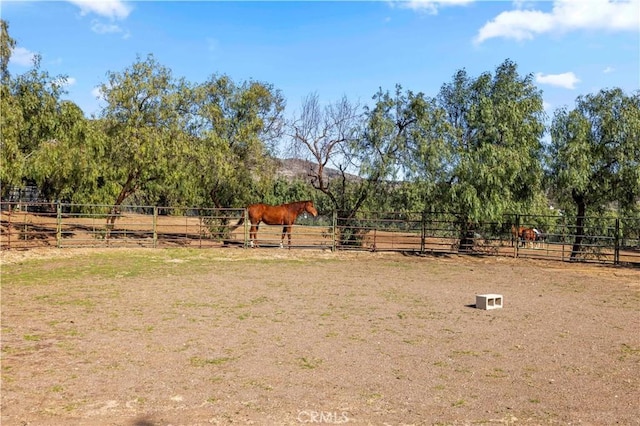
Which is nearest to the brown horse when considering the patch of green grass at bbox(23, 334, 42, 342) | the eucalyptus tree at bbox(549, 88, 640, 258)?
the eucalyptus tree at bbox(549, 88, 640, 258)

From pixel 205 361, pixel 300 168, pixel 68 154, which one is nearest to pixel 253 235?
pixel 300 168

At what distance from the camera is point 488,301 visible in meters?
8.10

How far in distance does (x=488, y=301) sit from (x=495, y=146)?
9.40 meters

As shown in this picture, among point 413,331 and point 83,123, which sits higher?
point 83,123

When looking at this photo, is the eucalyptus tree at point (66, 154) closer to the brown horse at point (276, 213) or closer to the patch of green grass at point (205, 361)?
the brown horse at point (276, 213)

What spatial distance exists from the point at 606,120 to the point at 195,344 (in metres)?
15.8

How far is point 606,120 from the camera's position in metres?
16.2

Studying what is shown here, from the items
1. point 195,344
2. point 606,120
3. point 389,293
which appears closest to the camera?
point 195,344

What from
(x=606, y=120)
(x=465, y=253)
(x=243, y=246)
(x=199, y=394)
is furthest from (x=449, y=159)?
(x=199, y=394)

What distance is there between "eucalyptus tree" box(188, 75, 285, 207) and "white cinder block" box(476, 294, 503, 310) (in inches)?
462

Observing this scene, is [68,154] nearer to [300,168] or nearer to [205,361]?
[300,168]

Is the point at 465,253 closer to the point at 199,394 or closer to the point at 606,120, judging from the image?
the point at 606,120

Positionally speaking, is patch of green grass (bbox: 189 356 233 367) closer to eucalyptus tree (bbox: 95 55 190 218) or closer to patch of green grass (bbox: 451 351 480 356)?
patch of green grass (bbox: 451 351 480 356)

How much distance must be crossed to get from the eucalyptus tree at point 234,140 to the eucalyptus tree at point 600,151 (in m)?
10.4
